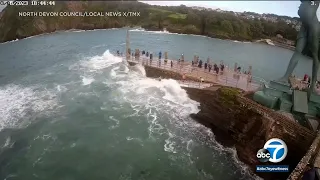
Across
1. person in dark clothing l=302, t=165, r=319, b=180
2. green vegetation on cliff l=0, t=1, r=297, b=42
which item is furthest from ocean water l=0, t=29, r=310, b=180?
green vegetation on cliff l=0, t=1, r=297, b=42

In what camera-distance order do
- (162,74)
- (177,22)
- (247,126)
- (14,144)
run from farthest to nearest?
(177,22)
(162,74)
(247,126)
(14,144)

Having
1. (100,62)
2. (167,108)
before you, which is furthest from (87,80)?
(167,108)

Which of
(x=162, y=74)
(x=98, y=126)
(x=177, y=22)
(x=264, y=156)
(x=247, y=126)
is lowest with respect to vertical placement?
(x=98, y=126)

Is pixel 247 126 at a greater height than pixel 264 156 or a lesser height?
greater

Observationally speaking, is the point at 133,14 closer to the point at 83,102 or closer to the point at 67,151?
the point at 83,102

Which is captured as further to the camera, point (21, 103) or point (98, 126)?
point (21, 103)

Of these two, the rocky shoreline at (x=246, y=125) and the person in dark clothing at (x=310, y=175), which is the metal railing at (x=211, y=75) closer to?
the rocky shoreline at (x=246, y=125)

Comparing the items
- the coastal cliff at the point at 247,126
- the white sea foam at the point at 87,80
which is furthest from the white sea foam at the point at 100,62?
the coastal cliff at the point at 247,126

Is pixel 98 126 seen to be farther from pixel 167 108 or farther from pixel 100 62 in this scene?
pixel 100 62
